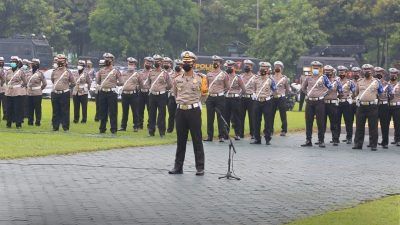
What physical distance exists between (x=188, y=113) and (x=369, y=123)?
9.46 metres

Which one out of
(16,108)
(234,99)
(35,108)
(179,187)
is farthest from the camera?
(35,108)

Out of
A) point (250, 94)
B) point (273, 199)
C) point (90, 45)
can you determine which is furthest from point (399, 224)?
point (90, 45)

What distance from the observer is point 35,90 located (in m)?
29.6

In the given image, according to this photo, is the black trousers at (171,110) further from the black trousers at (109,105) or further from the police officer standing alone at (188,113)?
the police officer standing alone at (188,113)

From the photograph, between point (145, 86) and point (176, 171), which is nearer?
point (176, 171)

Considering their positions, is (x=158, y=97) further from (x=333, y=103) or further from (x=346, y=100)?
(x=346, y=100)

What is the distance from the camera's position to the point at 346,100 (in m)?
28.3

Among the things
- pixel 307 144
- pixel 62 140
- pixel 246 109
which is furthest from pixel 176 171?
pixel 246 109

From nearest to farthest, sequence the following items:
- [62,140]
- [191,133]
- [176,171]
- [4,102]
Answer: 1. [176,171]
2. [191,133]
3. [62,140]
4. [4,102]

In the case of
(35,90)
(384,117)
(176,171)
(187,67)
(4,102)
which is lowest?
(176,171)

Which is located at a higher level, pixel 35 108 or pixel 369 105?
pixel 369 105

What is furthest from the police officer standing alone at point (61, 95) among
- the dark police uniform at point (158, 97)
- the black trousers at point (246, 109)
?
the black trousers at point (246, 109)

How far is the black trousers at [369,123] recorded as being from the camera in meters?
25.8

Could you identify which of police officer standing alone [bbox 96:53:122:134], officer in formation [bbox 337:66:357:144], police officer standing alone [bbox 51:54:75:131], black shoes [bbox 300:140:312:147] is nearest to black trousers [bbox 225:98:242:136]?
black shoes [bbox 300:140:312:147]
